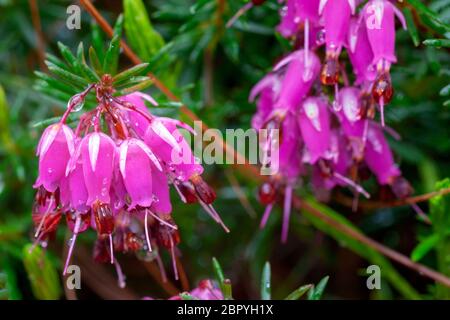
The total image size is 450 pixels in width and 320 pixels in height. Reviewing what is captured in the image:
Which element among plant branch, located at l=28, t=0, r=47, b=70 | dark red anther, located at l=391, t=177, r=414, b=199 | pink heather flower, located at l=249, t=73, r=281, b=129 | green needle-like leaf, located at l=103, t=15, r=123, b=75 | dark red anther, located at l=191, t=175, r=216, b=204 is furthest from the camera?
plant branch, located at l=28, t=0, r=47, b=70

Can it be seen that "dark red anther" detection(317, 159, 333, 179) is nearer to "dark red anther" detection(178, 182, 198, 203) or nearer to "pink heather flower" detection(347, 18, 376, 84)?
"pink heather flower" detection(347, 18, 376, 84)

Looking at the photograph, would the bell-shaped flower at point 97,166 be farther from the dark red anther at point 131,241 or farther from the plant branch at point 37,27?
the plant branch at point 37,27

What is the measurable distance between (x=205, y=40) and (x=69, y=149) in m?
0.81

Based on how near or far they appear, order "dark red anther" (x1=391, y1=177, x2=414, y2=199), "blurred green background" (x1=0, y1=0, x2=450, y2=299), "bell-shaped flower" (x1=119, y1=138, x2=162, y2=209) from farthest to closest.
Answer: "blurred green background" (x1=0, y1=0, x2=450, y2=299)
"dark red anther" (x1=391, y1=177, x2=414, y2=199)
"bell-shaped flower" (x1=119, y1=138, x2=162, y2=209)

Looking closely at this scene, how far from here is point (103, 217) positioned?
114 centimetres

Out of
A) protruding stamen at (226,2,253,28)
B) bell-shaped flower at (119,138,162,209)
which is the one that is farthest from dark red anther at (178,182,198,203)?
protruding stamen at (226,2,253,28)

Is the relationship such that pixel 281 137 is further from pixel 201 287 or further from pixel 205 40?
pixel 205 40

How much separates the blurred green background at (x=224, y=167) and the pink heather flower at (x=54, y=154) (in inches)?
18.0

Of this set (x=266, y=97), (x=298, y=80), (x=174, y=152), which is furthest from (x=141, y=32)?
(x=174, y=152)

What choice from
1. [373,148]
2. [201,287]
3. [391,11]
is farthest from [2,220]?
[391,11]

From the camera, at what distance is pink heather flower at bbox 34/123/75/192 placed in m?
1.17

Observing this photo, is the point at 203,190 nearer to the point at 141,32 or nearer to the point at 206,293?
the point at 206,293

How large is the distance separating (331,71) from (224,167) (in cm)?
71

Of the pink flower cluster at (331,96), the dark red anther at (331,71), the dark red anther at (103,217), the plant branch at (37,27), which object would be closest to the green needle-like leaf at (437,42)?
the pink flower cluster at (331,96)
